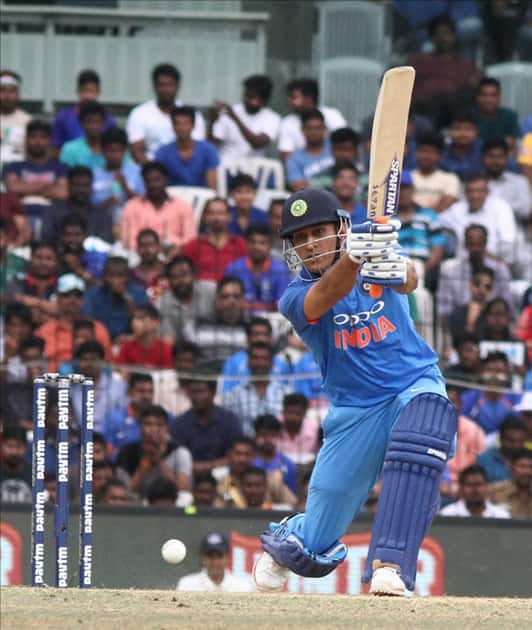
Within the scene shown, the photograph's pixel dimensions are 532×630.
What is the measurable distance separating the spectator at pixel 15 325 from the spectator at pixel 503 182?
4.48 meters

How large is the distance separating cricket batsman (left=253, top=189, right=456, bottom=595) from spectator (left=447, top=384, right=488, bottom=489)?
12.3 ft

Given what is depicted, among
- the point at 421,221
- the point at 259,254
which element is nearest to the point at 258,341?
the point at 259,254

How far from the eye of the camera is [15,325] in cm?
1170

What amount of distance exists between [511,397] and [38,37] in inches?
275

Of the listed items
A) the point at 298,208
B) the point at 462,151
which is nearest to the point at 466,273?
the point at 462,151

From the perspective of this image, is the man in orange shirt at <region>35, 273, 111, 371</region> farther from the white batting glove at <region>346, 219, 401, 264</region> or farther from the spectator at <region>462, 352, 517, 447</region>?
the white batting glove at <region>346, 219, 401, 264</region>

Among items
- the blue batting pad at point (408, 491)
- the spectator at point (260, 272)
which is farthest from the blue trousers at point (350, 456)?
the spectator at point (260, 272)

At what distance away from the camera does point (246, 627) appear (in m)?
5.78

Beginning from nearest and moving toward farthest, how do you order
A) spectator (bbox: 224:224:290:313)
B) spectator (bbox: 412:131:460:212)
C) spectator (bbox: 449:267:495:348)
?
spectator (bbox: 449:267:495:348), spectator (bbox: 224:224:290:313), spectator (bbox: 412:131:460:212)

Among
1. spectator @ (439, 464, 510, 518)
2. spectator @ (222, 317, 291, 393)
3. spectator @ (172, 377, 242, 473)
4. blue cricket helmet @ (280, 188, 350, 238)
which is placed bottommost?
spectator @ (439, 464, 510, 518)

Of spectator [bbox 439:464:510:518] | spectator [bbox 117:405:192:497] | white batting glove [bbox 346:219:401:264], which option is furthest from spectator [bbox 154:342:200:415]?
white batting glove [bbox 346:219:401:264]

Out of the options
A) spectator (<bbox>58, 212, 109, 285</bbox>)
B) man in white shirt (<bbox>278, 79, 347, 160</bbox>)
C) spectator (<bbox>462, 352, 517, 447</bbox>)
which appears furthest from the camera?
man in white shirt (<bbox>278, 79, 347, 160</bbox>)

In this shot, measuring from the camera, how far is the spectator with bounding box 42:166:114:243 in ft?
41.7

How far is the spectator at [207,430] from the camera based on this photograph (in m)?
11.2
